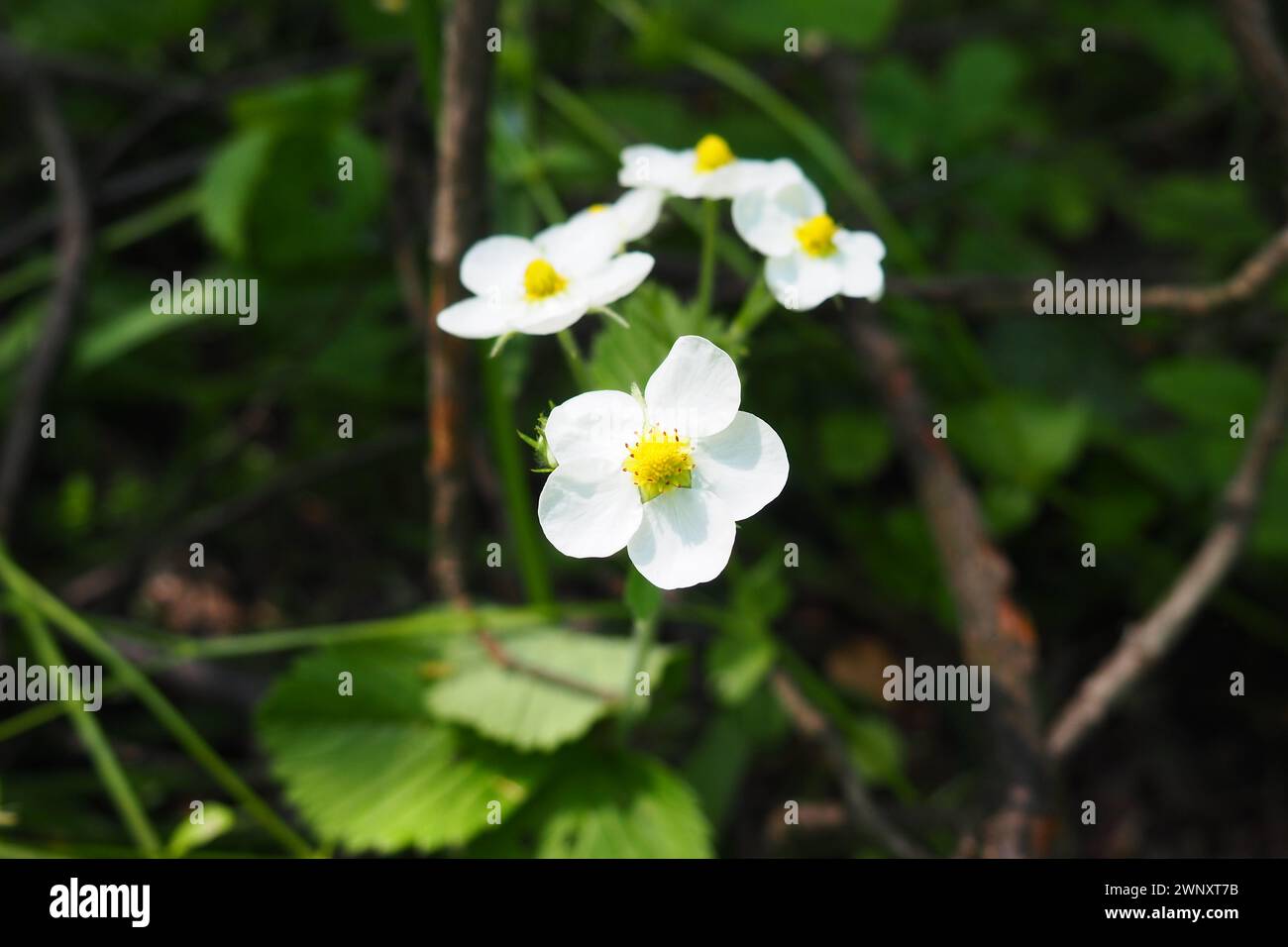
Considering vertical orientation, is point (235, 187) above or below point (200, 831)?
above

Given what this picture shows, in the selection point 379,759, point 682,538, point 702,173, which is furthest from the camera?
point 379,759

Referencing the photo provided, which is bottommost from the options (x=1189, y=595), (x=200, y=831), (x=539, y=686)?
(x=200, y=831)

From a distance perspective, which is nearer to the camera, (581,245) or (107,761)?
(581,245)

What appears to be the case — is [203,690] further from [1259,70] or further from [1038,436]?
[1259,70]

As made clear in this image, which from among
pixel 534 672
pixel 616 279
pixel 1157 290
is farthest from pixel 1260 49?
pixel 534 672

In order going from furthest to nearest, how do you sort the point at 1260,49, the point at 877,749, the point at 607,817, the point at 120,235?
the point at 120,235 → the point at 877,749 → the point at 1260,49 → the point at 607,817

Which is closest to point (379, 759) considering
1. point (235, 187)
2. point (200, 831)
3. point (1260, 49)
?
point (200, 831)

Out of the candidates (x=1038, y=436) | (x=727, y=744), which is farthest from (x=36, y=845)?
(x=1038, y=436)

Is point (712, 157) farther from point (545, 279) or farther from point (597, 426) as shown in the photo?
point (597, 426)

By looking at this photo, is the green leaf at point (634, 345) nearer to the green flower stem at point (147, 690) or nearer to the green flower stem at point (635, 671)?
the green flower stem at point (635, 671)
